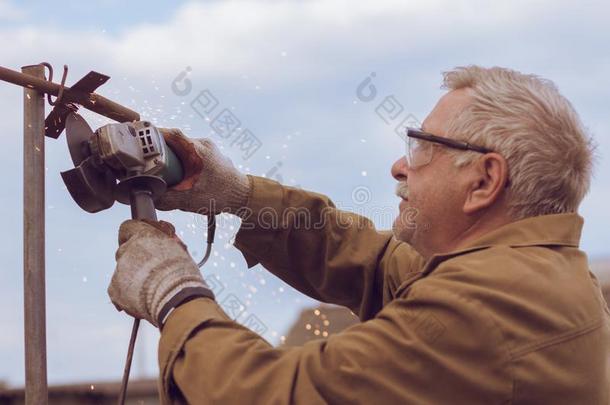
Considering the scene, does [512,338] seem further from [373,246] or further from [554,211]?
[373,246]

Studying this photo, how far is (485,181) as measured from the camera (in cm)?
286

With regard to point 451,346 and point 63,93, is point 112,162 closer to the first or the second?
point 63,93

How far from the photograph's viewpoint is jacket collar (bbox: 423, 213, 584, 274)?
2686mm

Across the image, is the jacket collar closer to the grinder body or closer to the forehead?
the forehead

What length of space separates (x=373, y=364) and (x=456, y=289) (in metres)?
0.30

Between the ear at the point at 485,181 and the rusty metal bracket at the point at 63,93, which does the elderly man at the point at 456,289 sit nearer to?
the ear at the point at 485,181

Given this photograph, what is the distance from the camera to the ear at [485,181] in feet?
9.22

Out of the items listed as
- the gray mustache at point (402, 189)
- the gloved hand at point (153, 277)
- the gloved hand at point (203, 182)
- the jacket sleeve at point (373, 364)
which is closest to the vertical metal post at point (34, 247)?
the gloved hand at point (153, 277)

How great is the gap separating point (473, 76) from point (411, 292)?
852 mm

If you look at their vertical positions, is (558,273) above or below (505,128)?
below

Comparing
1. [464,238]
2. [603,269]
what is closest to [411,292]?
[464,238]

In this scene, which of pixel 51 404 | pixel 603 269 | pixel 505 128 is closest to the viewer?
pixel 505 128

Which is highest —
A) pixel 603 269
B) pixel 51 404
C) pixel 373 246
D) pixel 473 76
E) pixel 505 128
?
pixel 473 76

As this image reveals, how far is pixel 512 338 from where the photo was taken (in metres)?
2.39
